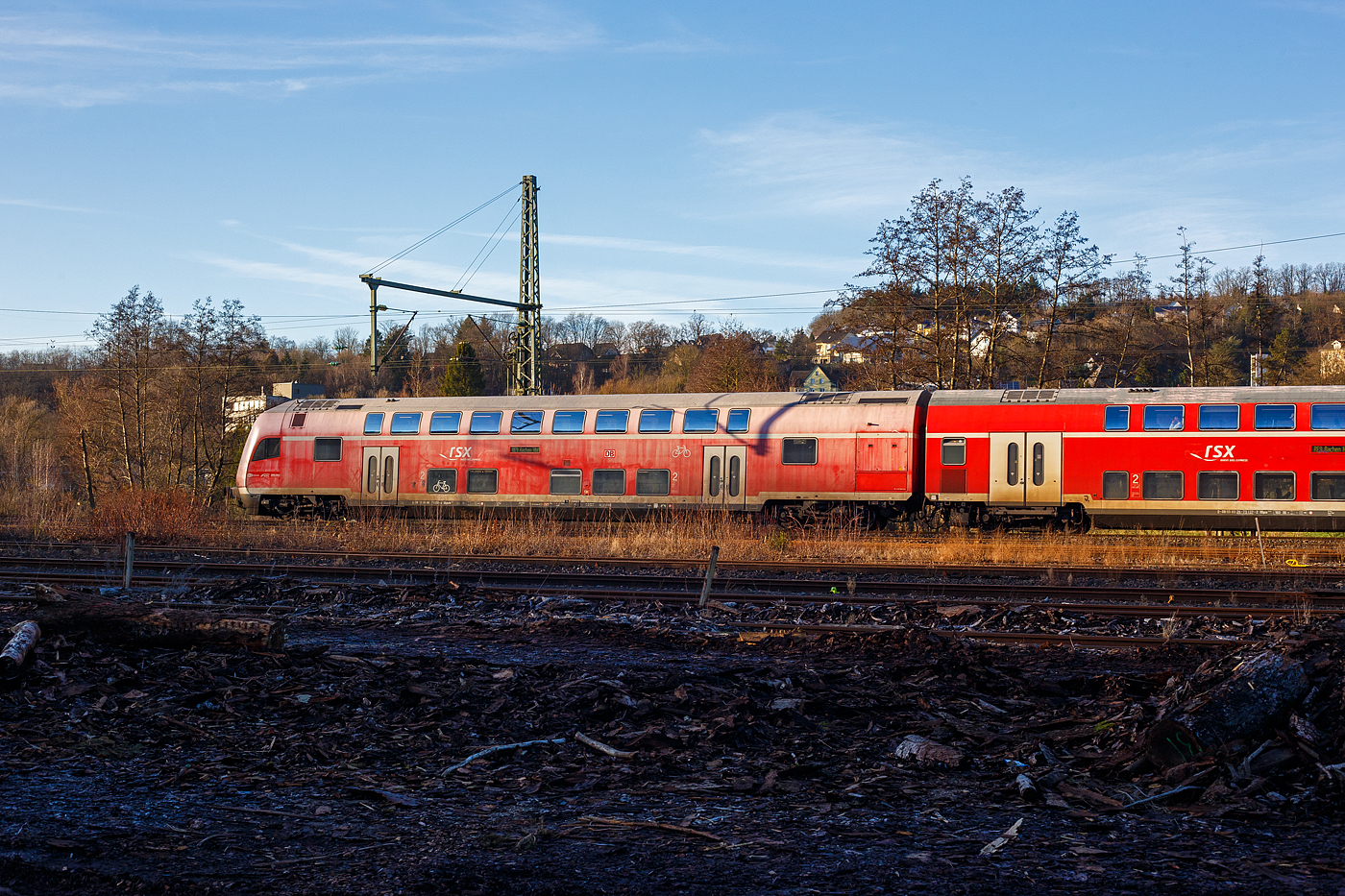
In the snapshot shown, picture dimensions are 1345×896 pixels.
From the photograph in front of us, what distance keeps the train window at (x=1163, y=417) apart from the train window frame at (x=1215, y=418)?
0.34 metres

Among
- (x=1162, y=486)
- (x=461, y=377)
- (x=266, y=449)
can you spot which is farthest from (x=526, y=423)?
(x=461, y=377)

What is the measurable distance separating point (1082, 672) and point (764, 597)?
4541mm

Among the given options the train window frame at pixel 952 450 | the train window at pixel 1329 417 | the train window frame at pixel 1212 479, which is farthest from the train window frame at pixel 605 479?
the train window at pixel 1329 417

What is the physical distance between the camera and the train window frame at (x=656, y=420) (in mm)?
22003

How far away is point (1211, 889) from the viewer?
3568 mm

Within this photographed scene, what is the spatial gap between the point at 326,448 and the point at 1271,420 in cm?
2086

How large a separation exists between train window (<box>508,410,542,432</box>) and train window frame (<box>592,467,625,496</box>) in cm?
182

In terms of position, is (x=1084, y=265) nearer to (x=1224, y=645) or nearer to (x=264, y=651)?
(x=1224, y=645)

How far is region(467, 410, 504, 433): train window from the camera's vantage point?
23281 mm

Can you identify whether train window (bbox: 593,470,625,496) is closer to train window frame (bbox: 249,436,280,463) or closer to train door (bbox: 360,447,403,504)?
train door (bbox: 360,447,403,504)

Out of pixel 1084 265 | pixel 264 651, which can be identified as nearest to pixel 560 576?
pixel 264 651

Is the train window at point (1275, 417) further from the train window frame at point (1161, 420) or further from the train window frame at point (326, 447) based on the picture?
the train window frame at point (326, 447)

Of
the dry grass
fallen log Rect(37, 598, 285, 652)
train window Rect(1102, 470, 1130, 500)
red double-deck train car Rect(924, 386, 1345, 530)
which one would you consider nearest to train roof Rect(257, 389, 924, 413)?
red double-deck train car Rect(924, 386, 1345, 530)

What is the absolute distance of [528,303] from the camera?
95.9 ft
